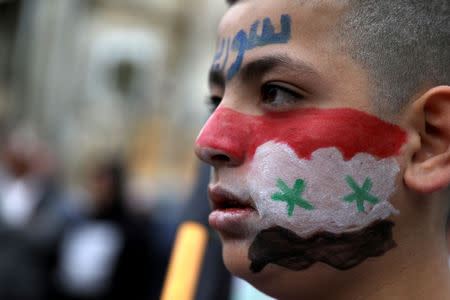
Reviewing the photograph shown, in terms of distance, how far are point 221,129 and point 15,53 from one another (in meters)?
20.4

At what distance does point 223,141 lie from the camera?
69.0 inches

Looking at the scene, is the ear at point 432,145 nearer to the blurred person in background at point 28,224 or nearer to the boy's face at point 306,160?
the boy's face at point 306,160

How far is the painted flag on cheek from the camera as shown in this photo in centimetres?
169

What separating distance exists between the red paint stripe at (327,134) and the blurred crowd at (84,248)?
3472 millimetres

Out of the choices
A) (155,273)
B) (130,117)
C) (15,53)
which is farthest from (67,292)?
(15,53)

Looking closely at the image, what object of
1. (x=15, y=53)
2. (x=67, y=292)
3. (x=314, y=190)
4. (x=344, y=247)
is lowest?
(x=67, y=292)

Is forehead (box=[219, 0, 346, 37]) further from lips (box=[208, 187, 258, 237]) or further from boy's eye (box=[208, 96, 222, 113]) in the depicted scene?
lips (box=[208, 187, 258, 237])

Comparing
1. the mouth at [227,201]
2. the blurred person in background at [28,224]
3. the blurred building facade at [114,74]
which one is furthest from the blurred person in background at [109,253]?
the blurred building facade at [114,74]

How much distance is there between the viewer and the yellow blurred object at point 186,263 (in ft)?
8.55

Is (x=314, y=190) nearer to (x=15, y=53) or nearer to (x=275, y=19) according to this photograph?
(x=275, y=19)

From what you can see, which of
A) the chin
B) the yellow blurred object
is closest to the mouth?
the chin

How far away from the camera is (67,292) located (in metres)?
5.00

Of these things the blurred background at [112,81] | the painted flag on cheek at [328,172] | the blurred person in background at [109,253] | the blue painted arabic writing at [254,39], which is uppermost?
the blurred background at [112,81]

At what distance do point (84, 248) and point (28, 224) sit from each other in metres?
0.60
